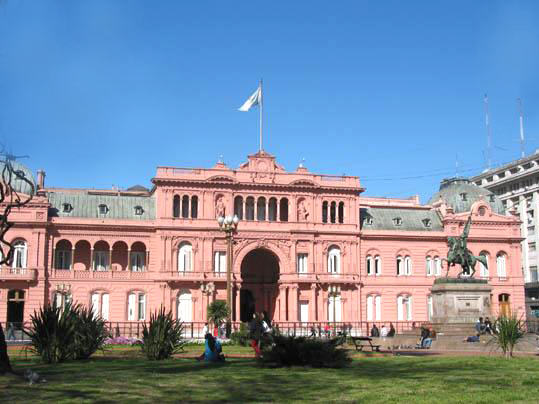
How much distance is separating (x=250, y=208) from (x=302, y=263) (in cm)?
740

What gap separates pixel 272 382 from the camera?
17.5 meters

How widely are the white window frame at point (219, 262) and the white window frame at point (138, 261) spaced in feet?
22.4

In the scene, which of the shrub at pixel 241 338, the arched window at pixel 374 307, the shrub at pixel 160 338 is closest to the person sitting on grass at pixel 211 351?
the shrub at pixel 160 338

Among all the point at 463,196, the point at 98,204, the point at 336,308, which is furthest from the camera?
the point at 463,196

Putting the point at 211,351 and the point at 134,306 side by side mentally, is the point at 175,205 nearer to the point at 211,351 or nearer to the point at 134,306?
the point at 134,306

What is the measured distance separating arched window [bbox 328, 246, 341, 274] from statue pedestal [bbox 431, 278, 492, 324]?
2591 cm

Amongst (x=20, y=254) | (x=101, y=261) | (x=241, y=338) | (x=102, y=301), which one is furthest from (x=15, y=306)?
(x=241, y=338)

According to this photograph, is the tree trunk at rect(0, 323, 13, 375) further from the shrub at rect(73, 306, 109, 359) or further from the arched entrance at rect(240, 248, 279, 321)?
the arched entrance at rect(240, 248, 279, 321)

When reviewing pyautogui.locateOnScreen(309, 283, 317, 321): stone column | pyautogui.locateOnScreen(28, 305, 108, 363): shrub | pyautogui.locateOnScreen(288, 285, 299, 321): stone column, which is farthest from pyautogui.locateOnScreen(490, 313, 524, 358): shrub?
pyautogui.locateOnScreen(309, 283, 317, 321): stone column

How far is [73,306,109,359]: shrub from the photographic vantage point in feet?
78.4

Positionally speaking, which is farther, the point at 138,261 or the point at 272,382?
the point at 138,261

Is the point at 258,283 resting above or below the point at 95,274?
below

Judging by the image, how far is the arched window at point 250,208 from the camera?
6825cm

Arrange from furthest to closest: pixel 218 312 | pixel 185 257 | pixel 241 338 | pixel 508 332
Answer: pixel 185 257 → pixel 218 312 → pixel 241 338 → pixel 508 332
